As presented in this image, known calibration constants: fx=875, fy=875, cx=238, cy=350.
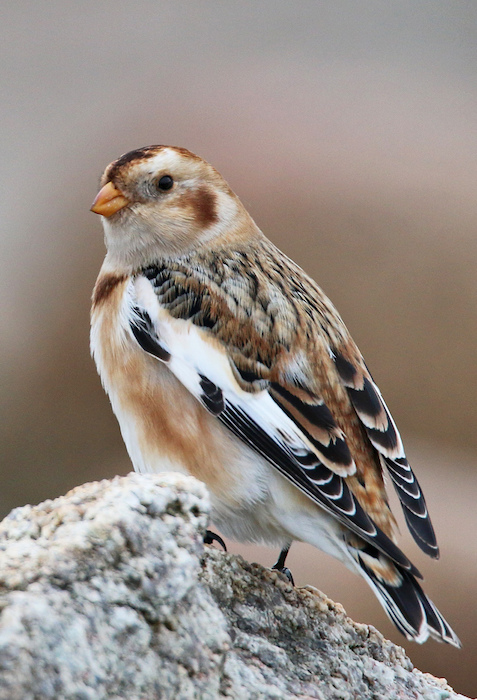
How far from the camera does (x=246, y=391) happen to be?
265cm

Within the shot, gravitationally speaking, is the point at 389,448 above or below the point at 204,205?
below

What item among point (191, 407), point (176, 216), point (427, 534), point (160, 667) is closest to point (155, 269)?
point (176, 216)

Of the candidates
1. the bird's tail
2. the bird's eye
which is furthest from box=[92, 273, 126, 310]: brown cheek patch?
the bird's tail

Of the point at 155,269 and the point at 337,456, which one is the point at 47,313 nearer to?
the point at 155,269

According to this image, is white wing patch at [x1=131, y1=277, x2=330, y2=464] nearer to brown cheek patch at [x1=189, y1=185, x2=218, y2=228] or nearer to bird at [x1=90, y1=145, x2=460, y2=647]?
bird at [x1=90, y1=145, x2=460, y2=647]

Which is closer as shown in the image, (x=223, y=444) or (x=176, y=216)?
(x=223, y=444)

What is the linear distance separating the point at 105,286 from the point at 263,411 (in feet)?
3.02

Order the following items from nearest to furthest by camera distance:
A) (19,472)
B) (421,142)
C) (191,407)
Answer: (191,407) → (19,472) → (421,142)

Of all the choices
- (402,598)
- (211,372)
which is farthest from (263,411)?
(402,598)

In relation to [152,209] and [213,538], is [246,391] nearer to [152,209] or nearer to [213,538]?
[213,538]

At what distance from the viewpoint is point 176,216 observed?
3.10 metres

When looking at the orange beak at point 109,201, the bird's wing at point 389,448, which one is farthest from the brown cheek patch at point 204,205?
the bird's wing at point 389,448

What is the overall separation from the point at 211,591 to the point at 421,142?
598cm

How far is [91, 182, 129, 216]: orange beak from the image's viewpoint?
302cm
